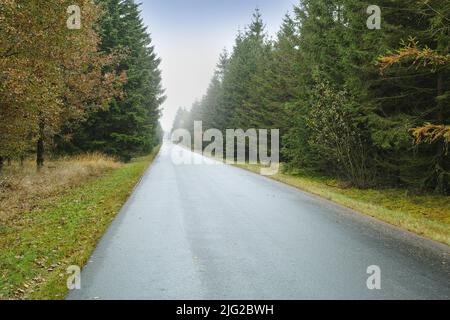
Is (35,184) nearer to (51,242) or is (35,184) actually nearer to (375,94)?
(51,242)

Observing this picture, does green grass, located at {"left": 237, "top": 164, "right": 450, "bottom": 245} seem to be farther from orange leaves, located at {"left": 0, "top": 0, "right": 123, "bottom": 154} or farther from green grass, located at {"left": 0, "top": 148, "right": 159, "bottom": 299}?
orange leaves, located at {"left": 0, "top": 0, "right": 123, "bottom": 154}

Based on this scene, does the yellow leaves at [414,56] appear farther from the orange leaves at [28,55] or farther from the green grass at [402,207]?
the orange leaves at [28,55]

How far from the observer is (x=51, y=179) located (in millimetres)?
17000

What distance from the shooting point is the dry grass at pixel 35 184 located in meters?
11.9

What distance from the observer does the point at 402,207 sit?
13773mm

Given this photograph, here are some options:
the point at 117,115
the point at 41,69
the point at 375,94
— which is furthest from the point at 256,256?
the point at 117,115

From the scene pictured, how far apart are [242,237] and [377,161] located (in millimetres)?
9865

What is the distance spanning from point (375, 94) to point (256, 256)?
11204 mm

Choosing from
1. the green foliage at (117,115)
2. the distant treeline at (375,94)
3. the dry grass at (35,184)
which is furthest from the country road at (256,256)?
the green foliage at (117,115)

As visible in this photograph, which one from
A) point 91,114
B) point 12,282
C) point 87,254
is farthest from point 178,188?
point 91,114

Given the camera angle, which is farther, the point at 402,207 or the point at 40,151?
the point at 40,151

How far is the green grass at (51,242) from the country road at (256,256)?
0.37 m

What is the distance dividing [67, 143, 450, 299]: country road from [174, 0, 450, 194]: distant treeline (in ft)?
9.41

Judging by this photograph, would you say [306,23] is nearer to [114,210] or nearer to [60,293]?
[114,210]
